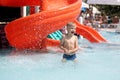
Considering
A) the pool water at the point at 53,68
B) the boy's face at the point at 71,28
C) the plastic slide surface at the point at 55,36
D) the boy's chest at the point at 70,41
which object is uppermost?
the boy's face at the point at 71,28

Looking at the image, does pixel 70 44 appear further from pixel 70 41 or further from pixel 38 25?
pixel 38 25

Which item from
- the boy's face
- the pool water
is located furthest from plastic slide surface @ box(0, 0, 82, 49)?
the boy's face

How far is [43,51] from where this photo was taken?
9211mm

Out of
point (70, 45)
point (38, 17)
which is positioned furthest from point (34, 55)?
point (70, 45)

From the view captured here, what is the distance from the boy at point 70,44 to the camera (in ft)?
22.6

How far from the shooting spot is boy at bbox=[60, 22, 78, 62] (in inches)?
271

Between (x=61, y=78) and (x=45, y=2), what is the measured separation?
3.90 meters

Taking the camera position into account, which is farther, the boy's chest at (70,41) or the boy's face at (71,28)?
the boy's chest at (70,41)

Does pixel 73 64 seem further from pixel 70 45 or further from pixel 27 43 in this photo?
pixel 27 43

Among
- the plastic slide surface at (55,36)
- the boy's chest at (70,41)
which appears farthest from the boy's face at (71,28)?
the plastic slide surface at (55,36)

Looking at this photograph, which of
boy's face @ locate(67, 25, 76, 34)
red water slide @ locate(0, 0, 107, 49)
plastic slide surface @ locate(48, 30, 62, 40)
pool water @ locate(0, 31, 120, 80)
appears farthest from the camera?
plastic slide surface @ locate(48, 30, 62, 40)

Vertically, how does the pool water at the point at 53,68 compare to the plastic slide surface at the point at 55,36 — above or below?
above

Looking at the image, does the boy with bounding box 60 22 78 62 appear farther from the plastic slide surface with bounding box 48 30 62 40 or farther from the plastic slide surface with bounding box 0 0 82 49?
the plastic slide surface with bounding box 48 30 62 40

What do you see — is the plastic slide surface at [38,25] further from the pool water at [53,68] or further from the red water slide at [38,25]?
the pool water at [53,68]
